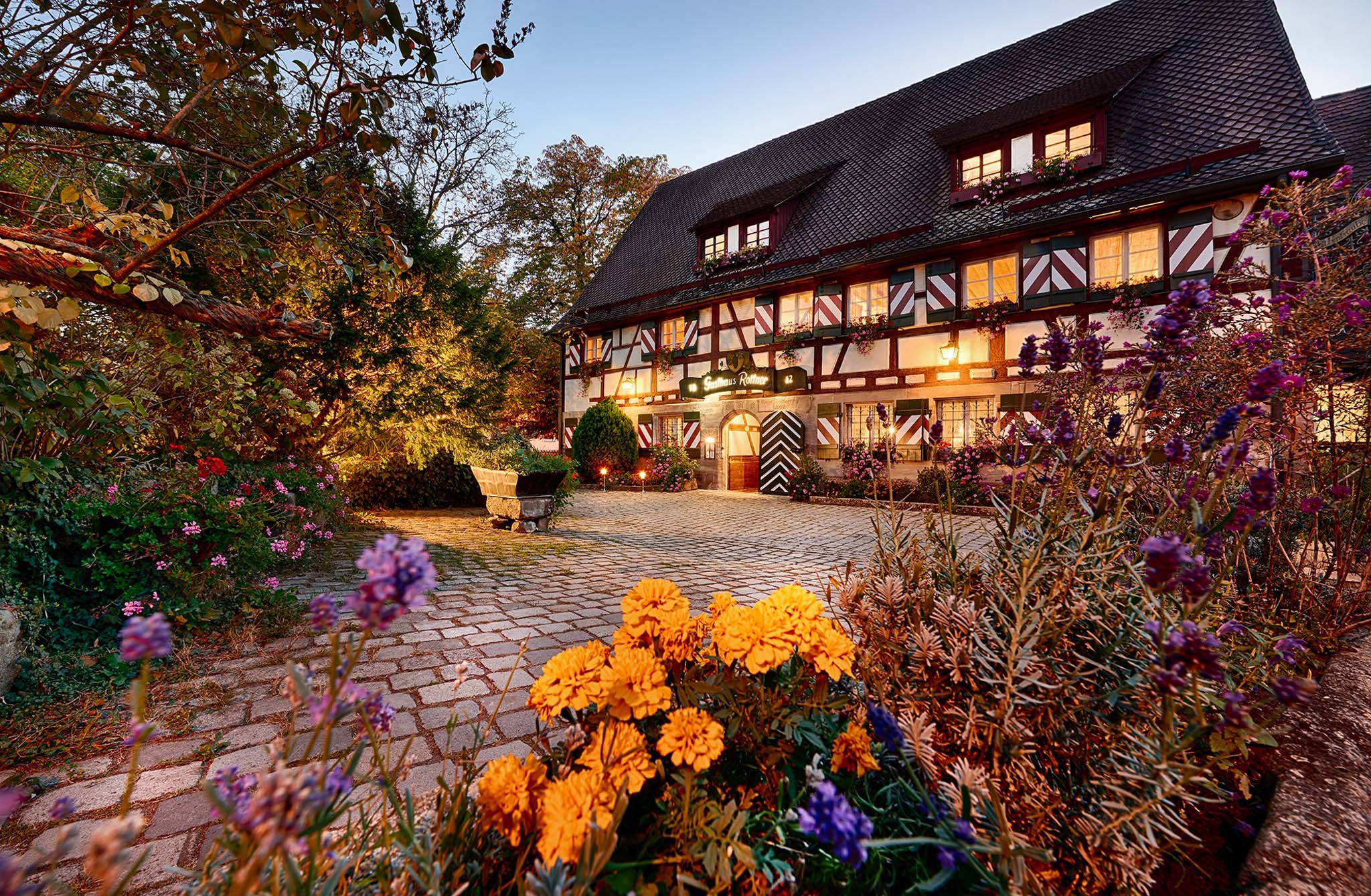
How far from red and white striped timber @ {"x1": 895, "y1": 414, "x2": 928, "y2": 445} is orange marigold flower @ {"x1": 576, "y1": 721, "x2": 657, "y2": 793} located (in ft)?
37.1

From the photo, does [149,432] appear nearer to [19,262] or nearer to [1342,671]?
[19,262]

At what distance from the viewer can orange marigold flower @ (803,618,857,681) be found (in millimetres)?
1252

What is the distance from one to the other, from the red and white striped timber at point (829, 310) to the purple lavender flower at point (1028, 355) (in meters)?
11.4

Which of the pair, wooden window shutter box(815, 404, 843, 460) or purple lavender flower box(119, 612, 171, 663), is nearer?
purple lavender flower box(119, 612, 171, 663)

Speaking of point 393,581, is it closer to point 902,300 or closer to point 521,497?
point 521,497


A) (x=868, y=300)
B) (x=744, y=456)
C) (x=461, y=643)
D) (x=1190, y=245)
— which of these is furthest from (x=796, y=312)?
(x=461, y=643)

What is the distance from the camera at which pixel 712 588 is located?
451 centimetres

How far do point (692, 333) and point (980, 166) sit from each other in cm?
757

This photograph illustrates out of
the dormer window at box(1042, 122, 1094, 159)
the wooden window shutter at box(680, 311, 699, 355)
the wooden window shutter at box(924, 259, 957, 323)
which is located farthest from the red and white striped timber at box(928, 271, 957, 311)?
the wooden window shutter at box(680, 311, 699, 355)

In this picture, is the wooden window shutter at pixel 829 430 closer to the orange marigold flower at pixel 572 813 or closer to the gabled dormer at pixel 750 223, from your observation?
the gabled dormer at pixel 750 223

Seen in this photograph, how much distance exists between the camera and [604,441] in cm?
1585

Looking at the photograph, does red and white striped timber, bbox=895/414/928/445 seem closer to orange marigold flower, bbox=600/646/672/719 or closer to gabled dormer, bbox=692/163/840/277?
gabled dormer, bbox=692/163/840/277

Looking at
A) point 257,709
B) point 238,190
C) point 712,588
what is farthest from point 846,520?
point 238,190

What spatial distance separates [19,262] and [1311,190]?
5.41 metres
